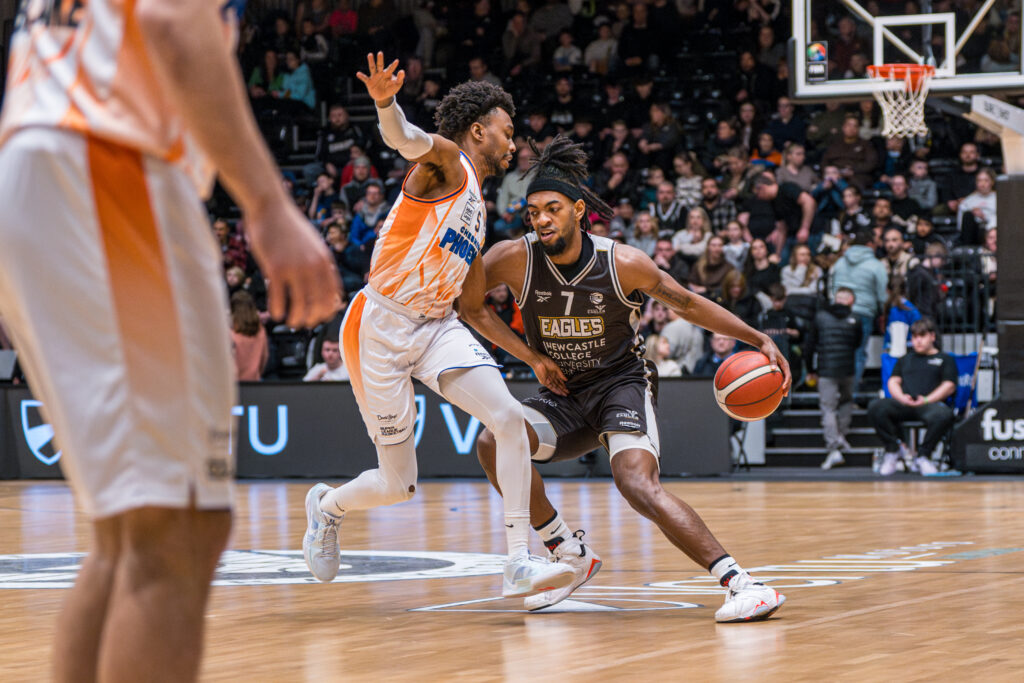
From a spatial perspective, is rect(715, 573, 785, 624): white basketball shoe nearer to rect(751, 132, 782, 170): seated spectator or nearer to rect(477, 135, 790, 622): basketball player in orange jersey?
rect(477, 135, 790, 622): basketball player in orange jersey

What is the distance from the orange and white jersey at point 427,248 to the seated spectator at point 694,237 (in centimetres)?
950

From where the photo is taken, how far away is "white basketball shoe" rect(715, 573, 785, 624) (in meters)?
5.05

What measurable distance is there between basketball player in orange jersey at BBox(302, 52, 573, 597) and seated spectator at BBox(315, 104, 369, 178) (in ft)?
41.2

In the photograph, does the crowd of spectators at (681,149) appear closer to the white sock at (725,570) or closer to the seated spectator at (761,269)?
the seated spectator at (761,269)

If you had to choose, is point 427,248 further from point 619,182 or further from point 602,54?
point 602,54

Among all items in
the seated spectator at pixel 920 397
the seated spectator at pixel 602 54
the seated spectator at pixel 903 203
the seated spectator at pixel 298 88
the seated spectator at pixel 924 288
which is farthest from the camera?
the seated spectator at pixel 298 88

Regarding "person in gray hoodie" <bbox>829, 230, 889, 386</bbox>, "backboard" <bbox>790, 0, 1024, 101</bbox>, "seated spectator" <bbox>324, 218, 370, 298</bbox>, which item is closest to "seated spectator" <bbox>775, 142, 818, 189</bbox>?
"person in gray hoodie" <bbox>829, 230, 889, 386</bbox>

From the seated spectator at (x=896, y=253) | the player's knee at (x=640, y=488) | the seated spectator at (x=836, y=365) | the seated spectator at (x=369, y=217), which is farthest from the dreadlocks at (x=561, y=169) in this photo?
the seated spectator at (x=369, y=217)

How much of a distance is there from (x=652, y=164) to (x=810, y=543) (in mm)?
9821

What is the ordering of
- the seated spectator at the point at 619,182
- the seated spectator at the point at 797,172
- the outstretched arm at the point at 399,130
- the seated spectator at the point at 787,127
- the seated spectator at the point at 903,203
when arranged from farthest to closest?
the seated spectator at the point at 619,182 < the seated spectator at the point at 787,127 < the seated spectator at the point at 797,172 < the seated spectator at the point at 903,203 < the outstretched arm at the point at 399,130

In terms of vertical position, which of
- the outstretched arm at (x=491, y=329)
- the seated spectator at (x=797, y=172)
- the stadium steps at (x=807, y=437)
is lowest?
the stadium steps at (x=807, y=437)

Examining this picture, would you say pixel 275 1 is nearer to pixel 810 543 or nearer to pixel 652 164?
pixel 652 164

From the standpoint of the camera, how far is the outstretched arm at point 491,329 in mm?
5914

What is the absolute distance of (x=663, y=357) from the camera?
14.1 m
